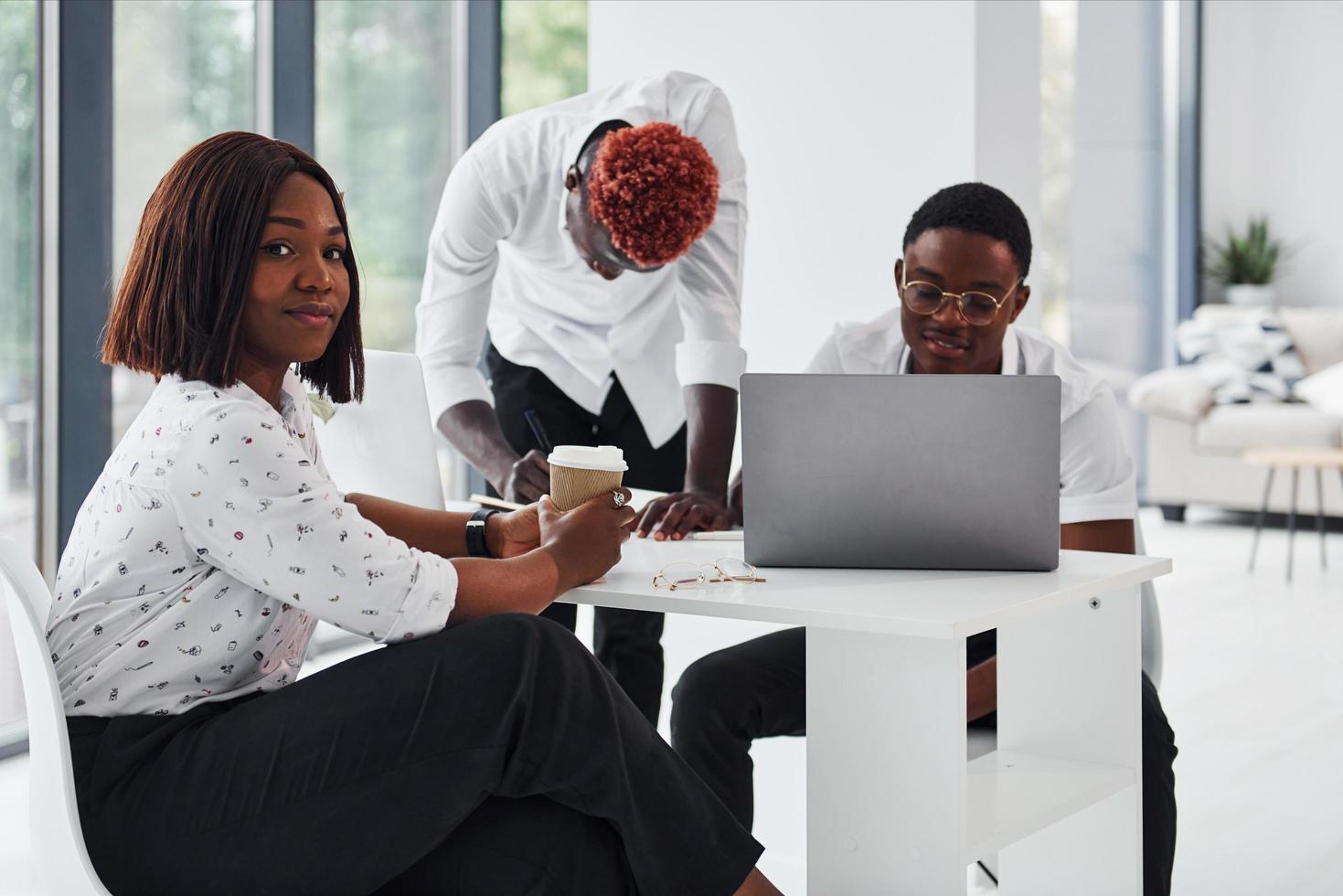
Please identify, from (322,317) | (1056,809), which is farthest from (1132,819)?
(322,317)

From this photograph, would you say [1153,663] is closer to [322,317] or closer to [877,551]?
[877,551]

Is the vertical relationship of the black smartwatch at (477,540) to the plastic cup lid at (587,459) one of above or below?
below

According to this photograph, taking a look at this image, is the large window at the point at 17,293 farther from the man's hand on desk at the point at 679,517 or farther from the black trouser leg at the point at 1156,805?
the black trouser leg at the point at 1156,805

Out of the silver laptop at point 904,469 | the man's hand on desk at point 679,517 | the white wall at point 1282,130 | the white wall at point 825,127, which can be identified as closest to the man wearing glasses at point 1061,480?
the man's hand on desk at point 679,517

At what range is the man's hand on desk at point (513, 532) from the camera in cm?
160

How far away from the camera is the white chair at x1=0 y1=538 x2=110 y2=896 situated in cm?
117

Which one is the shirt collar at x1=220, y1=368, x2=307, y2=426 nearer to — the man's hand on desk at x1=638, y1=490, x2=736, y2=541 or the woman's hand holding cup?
the woman's hand holding cup

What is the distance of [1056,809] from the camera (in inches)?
58.1

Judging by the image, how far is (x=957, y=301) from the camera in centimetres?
201

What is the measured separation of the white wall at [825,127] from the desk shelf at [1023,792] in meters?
1.53

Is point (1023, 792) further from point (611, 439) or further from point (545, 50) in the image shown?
point (545, 50)

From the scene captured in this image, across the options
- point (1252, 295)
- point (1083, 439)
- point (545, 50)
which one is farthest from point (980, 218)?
point (1252, 295)

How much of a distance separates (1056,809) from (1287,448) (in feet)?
16.5

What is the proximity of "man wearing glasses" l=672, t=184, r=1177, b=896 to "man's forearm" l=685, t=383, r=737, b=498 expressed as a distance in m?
0.20
